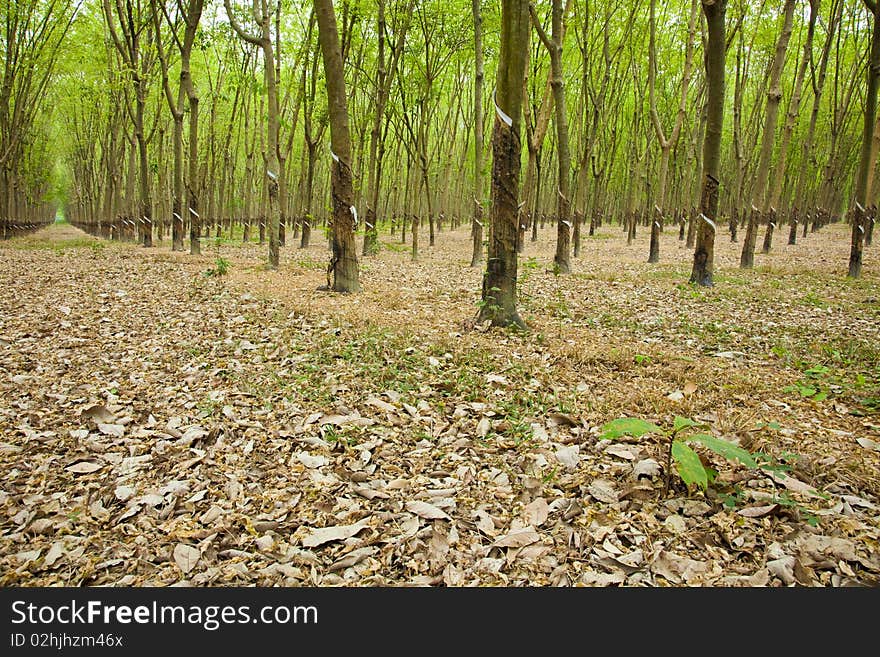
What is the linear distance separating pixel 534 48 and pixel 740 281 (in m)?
12.6

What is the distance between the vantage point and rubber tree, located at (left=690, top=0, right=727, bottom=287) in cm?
906

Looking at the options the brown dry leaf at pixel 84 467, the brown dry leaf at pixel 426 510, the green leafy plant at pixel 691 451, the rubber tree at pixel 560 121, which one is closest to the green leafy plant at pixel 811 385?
the green leafy plant at pixel 691 451

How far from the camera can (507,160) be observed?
20.1ft

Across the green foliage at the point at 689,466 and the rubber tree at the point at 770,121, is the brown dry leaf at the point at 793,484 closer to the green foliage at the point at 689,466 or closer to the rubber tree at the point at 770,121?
the green foliage at the point at 689,466

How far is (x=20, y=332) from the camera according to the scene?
6383mm

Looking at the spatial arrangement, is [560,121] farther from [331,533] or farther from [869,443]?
[331,533]

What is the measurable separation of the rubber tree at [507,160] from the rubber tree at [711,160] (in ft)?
16.2

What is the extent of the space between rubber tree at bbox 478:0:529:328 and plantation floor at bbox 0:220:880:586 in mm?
548

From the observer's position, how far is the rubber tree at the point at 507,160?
5953mm

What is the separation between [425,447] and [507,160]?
12.7ft

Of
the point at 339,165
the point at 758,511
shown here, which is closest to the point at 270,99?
the point at 339,165

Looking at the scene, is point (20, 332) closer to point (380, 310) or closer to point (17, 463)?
point (17, 463)

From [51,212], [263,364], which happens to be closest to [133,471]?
[263,364]

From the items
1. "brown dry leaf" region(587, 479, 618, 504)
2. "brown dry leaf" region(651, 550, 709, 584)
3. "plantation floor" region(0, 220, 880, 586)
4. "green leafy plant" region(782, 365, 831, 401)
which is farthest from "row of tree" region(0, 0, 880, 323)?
"brown dry leaf" region(651, 550, 709, 584)
